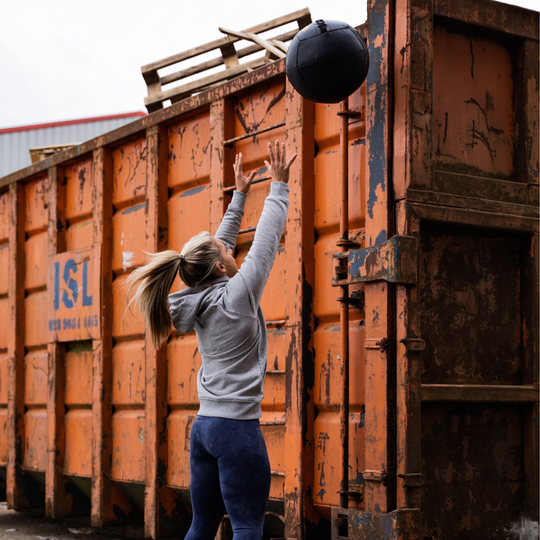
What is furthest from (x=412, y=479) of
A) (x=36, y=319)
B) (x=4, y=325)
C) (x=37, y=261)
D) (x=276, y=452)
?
(x=4, y=325)

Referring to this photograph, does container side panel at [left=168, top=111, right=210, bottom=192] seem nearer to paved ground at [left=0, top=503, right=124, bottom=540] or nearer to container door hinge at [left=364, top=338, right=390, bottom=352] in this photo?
container door hinge at [left=364, top=338, right=390, bottom=352]

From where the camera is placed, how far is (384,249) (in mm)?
3168

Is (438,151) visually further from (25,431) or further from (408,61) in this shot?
(25,431)

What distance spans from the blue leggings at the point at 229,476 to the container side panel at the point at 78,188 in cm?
306

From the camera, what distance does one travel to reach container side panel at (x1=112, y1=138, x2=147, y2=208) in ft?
16.5

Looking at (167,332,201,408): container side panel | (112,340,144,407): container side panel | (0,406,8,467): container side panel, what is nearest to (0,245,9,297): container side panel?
(0,406,8,467): container side panel

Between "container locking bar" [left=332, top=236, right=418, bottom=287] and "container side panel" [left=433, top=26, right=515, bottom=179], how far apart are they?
42cm

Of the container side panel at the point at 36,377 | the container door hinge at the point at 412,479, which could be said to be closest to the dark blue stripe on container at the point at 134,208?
the container side panel at the point at 36,377

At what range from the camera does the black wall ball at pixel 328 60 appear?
3.15 m

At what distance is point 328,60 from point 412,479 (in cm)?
175

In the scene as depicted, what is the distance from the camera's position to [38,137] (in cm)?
2073

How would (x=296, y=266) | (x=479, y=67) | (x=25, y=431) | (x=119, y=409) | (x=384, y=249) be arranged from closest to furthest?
(x=384, y=249) < (x=479, y=67) < (x=296, y=266) < (x=119, y=409) < (x=25, y=431)

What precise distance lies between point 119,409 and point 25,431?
1457mm

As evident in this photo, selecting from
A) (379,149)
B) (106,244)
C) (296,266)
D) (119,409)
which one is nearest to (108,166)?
(106,244)
